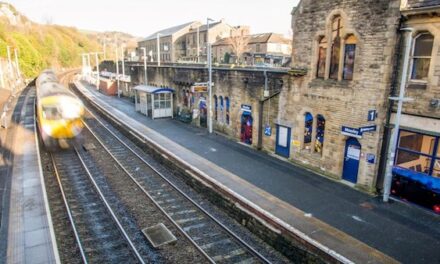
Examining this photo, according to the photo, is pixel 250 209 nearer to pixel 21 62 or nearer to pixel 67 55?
pixel 21 62

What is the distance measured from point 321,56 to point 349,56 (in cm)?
153

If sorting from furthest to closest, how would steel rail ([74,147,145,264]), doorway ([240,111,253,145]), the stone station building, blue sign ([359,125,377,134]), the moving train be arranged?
1. doorway ([240,111,253,145])
2. the moving train
3. blue sign ([359,125,377,134])
4. the stone station building
5. steel rail ([74,147,145,264])

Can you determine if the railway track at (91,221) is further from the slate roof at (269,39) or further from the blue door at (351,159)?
the slate roof at (269,39)

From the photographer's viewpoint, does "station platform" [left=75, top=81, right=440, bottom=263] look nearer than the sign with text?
Yes

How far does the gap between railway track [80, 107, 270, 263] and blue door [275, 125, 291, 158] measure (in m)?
6.25

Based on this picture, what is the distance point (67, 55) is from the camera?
97.3 m

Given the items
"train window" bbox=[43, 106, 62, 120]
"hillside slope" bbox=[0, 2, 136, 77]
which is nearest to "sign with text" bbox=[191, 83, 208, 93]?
"train window" bbox=[43, 106, 62, 120]

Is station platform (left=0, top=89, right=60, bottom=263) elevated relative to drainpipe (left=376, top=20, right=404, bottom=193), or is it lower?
lower

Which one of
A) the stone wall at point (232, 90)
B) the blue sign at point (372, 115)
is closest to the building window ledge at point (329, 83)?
the blue sign at point (372, 115)

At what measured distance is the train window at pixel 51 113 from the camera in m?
16.6

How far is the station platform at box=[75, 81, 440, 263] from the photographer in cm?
853

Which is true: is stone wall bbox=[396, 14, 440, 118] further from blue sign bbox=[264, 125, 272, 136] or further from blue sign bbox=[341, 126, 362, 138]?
blue sign bbox=[264, 125, 272, 136]

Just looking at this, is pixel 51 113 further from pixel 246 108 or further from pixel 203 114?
pixel 246 108

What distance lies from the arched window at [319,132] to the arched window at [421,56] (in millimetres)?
4255
